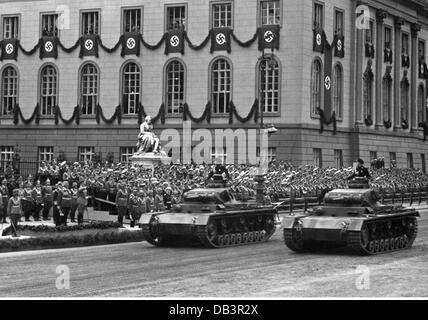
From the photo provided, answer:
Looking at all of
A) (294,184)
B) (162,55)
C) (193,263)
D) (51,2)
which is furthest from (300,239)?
(51,2)

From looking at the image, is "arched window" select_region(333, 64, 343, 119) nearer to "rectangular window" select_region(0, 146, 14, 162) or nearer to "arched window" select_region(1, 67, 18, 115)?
"arched window" select_region(1, 67, 18, 115)

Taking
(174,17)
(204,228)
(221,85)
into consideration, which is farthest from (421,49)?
(204,228)

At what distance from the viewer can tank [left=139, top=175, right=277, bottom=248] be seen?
84.3ft

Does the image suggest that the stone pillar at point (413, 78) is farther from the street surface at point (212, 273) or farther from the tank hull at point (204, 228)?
the street surface at point (212, 273)

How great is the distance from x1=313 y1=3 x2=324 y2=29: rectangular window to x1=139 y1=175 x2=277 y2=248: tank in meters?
27.0

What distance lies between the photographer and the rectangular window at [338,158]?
5694 cm

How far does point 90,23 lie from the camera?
5691 cm

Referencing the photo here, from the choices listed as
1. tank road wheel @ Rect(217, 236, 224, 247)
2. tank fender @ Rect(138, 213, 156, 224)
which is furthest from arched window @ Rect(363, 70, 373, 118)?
tank fender @ Rect(138, 213, 156, 224)

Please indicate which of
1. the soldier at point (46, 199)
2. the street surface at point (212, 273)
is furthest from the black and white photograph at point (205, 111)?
the street surface at point (212, 273)

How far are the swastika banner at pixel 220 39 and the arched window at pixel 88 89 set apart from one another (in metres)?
8.38

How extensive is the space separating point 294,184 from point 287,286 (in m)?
25.6

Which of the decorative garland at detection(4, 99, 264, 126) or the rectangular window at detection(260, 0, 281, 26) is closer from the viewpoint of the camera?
the rectangular window at detection(260, 0, 281, 26)

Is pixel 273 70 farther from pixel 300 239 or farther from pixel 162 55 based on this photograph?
pixel 300 239

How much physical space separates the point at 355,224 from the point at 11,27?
41160 millimetres
